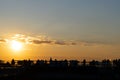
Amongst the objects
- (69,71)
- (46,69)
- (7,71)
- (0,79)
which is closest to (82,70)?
(69,71)

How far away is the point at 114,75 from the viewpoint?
3008 cm

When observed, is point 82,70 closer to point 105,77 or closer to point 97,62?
point 105,77

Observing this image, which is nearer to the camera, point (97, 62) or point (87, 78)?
point (87, 78)

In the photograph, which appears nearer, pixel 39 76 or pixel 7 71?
pixel 39 76

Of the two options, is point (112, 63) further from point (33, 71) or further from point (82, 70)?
point (33, 71)

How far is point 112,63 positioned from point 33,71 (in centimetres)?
1388

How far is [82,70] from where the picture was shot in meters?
30.0

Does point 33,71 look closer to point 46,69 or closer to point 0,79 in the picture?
point 46,69

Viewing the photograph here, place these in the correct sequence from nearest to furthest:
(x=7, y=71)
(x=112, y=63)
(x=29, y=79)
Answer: (x=29, y=79), (x=7, y=71), (x=112, y=63)

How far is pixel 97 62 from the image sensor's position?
4050 centimetres

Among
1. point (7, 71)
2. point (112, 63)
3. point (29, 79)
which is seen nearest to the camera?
point (29, 79)

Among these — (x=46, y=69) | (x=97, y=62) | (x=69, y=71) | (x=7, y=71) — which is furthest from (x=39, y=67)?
(x=97, y=62)

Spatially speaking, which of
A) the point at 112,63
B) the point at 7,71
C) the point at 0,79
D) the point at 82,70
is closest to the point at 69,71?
the point at 82,70

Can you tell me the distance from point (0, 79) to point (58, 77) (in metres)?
5.22
